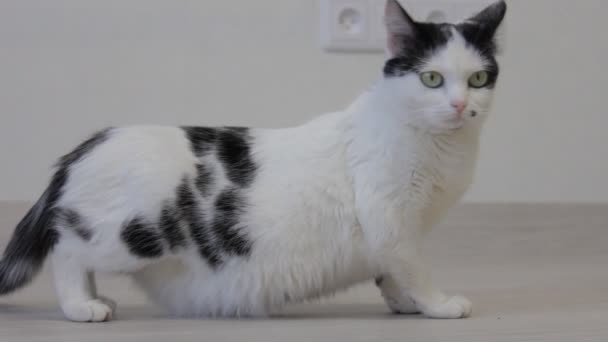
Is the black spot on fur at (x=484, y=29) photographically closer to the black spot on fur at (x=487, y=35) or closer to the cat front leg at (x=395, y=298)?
the black spot on fur at (x=487, y=35)

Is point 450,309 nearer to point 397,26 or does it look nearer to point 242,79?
point 397,26

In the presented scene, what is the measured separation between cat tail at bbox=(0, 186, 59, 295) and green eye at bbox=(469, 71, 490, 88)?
23.7 inches

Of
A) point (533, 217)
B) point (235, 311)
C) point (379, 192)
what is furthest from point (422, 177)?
point (533, 217)

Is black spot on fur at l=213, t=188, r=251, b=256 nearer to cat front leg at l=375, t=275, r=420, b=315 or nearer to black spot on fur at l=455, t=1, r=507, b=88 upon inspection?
cat front leg at l=375, t=275, r=420, b=315

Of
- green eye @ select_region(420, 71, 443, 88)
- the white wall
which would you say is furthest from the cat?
the white wall

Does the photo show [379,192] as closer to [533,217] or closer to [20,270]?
[20,270]

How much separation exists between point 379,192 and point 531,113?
0.84 m

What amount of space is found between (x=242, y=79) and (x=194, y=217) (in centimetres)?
61

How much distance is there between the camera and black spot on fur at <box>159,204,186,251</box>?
1119 mm

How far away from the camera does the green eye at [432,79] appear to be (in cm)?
107

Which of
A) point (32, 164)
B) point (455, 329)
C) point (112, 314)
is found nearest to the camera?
point (455, 329)

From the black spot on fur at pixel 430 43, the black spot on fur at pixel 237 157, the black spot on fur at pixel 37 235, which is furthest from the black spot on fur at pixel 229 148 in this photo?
the black spot on fur at pixel 430 43

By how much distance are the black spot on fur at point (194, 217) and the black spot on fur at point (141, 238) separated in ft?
0.16

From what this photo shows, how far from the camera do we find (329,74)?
68.0 inches
